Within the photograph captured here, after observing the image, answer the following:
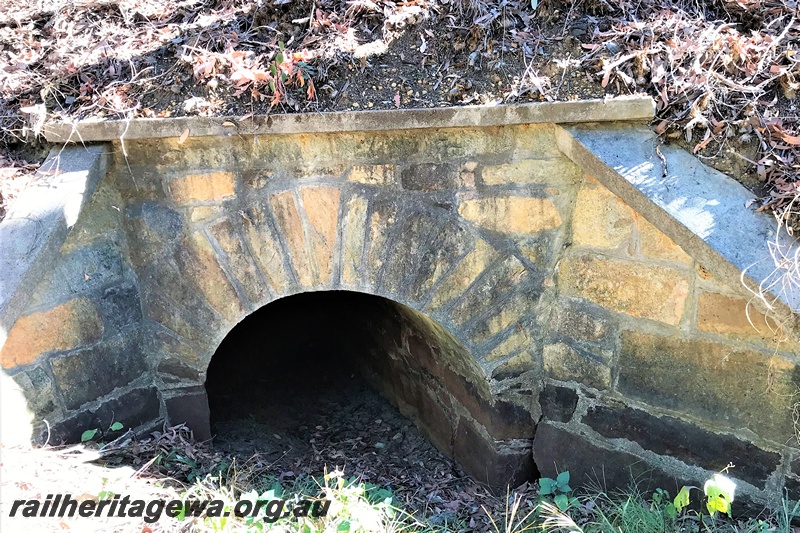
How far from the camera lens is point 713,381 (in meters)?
2.38

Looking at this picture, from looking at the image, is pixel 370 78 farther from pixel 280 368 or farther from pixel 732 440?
pixel 280 368

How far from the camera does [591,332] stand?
268 cm

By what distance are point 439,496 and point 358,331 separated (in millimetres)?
1782

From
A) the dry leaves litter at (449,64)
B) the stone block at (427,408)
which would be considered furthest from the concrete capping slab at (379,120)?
the stone block at (427,408)

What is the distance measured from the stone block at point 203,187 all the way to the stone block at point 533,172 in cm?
105

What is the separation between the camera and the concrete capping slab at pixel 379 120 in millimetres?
2268

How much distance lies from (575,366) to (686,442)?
20.7 inches

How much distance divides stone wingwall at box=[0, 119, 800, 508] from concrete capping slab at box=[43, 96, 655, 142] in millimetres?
95

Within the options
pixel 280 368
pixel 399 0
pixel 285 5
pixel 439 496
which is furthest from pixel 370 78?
pixel 280 368

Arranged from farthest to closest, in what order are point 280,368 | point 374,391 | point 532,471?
point 280,368 → point 374,391 → point 532,471

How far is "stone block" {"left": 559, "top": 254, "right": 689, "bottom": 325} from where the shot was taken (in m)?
2.39

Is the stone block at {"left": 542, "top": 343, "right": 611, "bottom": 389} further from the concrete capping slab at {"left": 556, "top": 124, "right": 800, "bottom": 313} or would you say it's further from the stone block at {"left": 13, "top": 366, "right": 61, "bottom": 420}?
the stone block at {"left": 13, "top": 366, "right": 61, "bottom": 420}

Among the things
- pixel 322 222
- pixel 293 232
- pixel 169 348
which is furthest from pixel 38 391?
pixel 322 222

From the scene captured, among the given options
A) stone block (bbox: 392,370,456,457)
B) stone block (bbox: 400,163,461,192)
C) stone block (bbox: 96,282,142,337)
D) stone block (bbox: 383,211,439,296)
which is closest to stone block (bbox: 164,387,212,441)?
stone block (bbox: 96,282,142,337)
